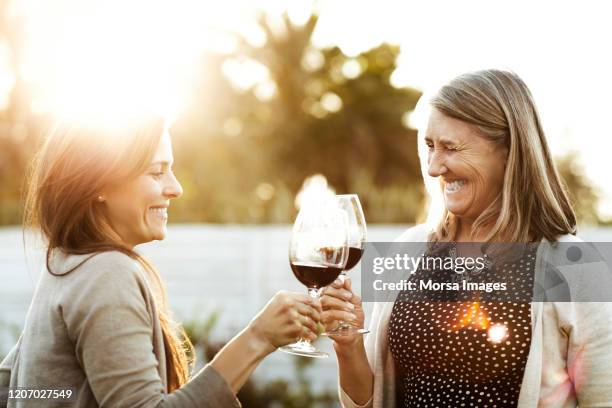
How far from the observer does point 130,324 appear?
1.84 m

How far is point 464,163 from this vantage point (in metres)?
2.63

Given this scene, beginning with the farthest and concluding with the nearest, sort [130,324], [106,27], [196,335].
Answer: [106,27]
[196,335]
[130,324]

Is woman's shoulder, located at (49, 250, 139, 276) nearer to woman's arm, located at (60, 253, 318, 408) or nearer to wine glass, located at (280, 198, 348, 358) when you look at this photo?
woman's arm, located at (60, 253, 318, 408)

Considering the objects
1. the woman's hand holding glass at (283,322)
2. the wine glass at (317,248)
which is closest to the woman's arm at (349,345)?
the wine glass at (317,248)

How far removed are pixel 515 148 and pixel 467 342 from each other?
0.66 m

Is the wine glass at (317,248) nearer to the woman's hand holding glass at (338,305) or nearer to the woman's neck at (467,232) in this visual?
the woman's hand holding glass at (338,305)

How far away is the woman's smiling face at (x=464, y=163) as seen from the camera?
263 centimetres

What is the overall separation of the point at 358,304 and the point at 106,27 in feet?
40.4

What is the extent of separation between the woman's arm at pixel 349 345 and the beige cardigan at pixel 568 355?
0.56 meters

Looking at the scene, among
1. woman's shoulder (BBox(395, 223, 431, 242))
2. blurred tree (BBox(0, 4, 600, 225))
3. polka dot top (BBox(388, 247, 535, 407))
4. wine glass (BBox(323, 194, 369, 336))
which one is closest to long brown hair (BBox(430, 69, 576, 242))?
polka dot top (BBox(388, 247, 535, 407))

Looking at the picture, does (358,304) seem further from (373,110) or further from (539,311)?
(373,110)

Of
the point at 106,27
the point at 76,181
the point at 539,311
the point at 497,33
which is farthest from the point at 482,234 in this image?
the point at 106,27

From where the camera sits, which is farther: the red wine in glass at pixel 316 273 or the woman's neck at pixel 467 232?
the woman's neck at pixel 467 232

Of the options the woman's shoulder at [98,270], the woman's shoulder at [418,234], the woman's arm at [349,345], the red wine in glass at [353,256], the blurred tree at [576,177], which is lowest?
the blurred tree at [576,177]
